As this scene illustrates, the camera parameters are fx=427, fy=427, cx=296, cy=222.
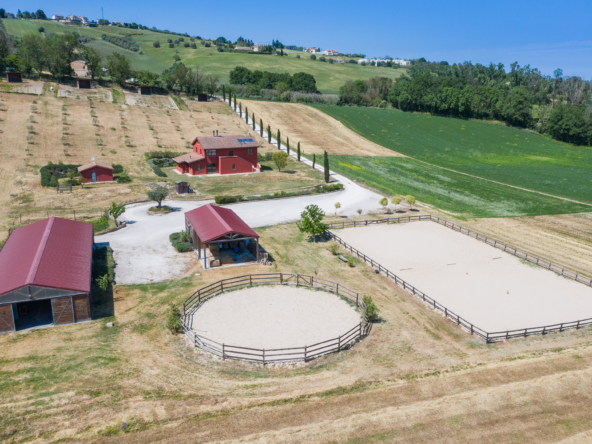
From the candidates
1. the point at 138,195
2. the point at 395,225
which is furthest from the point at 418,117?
the point at 138,195

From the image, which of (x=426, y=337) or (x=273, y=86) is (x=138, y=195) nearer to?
(x=426, y=337)

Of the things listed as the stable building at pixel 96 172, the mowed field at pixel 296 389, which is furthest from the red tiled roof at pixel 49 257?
the stable building at pixel 96 172

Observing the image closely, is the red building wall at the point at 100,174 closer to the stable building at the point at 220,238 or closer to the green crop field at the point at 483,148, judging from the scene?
the stable building at the point at 220,238

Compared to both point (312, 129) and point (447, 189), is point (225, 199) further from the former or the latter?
point (312, 129)

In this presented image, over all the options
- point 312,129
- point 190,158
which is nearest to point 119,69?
point 312,129

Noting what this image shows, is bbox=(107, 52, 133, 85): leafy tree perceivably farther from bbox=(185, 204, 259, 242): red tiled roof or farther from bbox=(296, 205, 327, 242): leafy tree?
bbox=(296, 205, 327, 242): leafy tree

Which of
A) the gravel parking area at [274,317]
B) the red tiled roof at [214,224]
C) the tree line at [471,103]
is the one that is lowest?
the gravel parking area at [274,317]

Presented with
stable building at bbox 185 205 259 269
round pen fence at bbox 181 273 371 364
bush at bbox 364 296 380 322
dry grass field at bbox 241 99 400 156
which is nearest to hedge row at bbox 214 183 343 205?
stable building at bbox 185 205 259 269
